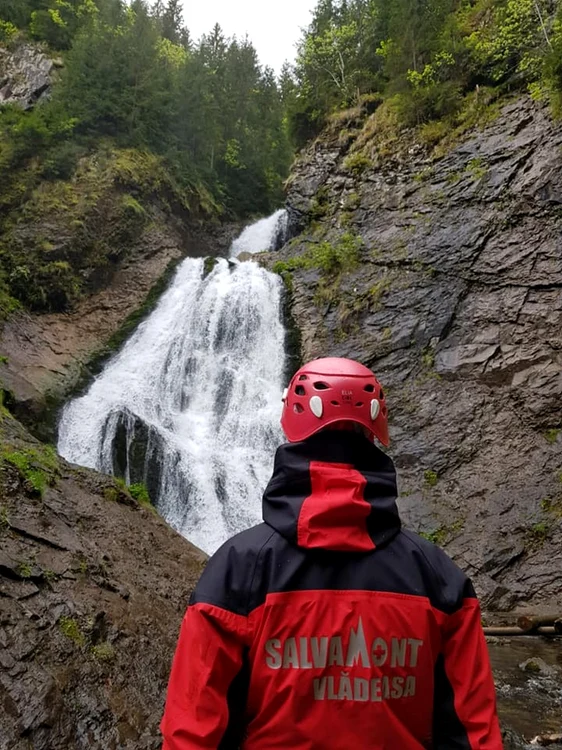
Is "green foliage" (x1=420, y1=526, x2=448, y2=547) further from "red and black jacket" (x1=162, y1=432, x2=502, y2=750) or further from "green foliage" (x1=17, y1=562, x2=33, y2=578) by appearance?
"red and black jacket" (x1=162, y1=432, x2=502, y2=750)

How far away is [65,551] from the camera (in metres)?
5.39

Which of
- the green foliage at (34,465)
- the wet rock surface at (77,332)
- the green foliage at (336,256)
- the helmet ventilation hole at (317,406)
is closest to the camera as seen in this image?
the helmet ventilation hole at (317,406)

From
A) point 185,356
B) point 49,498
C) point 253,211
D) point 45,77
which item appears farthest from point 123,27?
point 49,498

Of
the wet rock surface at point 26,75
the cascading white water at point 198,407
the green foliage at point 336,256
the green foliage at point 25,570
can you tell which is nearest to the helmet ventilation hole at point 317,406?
the green foliage at point 25,570

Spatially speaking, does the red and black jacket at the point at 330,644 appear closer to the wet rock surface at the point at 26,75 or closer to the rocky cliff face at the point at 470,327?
the rocky cliff face at the point at 470,327

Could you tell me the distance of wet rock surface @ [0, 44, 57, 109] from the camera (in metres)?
22.6

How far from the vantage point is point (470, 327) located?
38.8ft

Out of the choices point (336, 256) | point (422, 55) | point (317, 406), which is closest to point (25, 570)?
point (317, 406)

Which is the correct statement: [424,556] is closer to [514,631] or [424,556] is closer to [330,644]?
[330,644]

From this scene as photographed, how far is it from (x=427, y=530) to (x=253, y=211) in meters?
21.0

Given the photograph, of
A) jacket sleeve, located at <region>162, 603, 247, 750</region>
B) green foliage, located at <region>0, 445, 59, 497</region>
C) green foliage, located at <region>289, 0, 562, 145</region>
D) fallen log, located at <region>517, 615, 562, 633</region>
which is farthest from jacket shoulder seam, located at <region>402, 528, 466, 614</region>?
green foliage, located at <region>289, 0, 562, 145</region>

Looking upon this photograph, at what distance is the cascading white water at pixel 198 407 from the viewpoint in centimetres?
1099

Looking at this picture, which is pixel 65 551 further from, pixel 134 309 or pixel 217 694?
pixel 134 309

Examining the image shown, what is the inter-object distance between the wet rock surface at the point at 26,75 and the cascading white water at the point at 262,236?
9.80 metres
